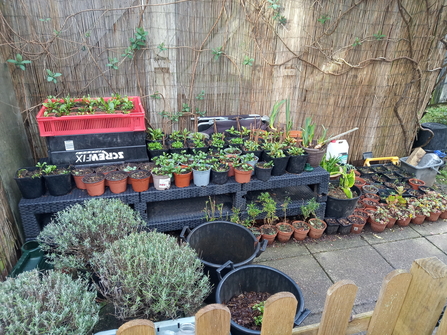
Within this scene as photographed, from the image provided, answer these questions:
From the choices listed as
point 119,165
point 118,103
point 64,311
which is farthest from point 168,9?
point 64,311

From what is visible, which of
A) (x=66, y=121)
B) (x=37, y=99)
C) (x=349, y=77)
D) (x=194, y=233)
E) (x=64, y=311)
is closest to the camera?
(x=64, y=311)

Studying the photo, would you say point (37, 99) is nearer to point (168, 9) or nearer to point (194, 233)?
point (168, 9)

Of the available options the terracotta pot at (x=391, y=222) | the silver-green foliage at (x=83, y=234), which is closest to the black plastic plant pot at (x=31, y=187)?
the silver-green foliage at (x=83, y=234)

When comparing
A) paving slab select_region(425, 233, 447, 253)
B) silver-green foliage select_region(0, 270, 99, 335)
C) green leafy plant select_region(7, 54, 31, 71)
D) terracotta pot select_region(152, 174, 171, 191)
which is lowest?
paving slab select_region(425, 233, 447, 253)

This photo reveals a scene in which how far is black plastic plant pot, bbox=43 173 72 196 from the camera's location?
269 centimetres

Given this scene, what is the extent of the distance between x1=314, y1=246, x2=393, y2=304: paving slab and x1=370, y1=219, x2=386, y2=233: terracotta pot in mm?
350

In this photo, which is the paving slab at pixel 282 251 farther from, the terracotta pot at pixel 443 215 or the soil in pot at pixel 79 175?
the terracotta pot at pixel 443 215

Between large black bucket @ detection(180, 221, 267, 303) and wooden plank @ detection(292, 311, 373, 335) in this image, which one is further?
large black bucket @ detection(180, 221, 267, 303)

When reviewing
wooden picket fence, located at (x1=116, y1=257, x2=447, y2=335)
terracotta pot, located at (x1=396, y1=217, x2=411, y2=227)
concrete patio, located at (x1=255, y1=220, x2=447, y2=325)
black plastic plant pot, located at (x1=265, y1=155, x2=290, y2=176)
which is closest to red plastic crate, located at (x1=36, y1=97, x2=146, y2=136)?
black plastic plant pot, located at (x1=265, y1=155, x2=290, y2=176)

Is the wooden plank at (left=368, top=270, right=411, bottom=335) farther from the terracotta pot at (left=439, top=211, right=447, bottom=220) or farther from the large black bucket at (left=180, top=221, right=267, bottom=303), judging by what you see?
the terracotta pot at (left=439, top=211, right=447, bottom=220)

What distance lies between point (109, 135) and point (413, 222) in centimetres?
376

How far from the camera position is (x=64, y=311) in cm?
138

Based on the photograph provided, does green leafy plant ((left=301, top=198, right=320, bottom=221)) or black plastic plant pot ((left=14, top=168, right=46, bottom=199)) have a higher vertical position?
black plastic plant pot ((left=14, top=168, right=46, bottom=199))

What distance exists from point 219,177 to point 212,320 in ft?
6.29
